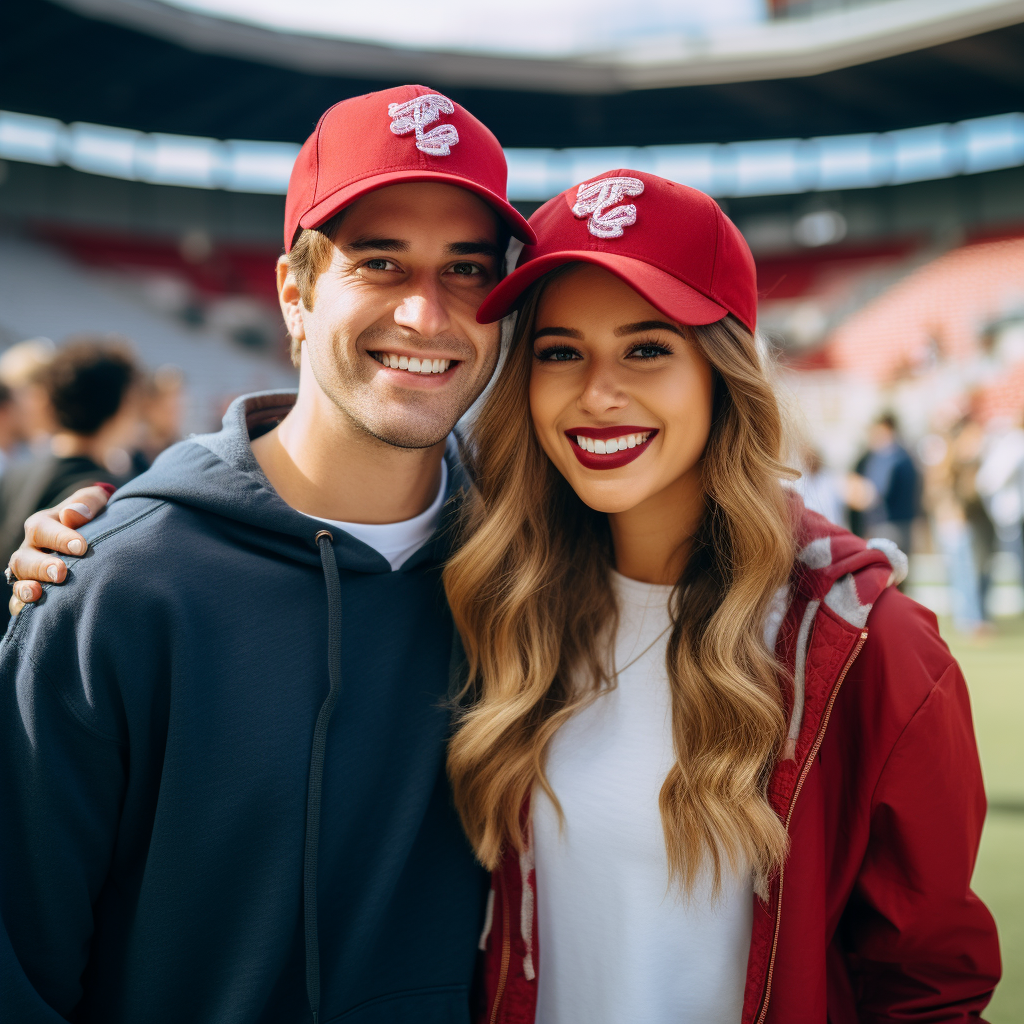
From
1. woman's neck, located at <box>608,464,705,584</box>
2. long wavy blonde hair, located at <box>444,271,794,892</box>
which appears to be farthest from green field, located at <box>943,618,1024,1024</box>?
woman's neck, located at <box>608,464,705,584</box>

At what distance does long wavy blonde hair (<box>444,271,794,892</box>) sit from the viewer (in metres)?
1.52

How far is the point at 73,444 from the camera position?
3523 mm

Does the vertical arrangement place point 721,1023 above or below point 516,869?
below

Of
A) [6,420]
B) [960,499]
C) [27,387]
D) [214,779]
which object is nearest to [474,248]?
[214,779]

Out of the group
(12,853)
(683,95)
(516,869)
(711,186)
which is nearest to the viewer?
(12,853)

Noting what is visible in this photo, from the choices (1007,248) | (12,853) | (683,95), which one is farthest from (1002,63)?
(12,853)

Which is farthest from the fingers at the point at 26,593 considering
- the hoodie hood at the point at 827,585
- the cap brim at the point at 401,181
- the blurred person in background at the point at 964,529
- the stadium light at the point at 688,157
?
the stadium light at the point at 688,157

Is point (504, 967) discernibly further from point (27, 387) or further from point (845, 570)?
point (27, 387)

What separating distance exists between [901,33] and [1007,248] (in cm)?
490

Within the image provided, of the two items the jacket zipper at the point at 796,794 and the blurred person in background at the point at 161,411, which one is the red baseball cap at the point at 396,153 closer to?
the jacket zipper at the point at 796,794

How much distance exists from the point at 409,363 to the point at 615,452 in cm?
48

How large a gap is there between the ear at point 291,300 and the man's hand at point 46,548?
2.02ft

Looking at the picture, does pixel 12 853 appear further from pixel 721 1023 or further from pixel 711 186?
pixel 711 186

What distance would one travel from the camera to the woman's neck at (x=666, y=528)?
1.81 meters
